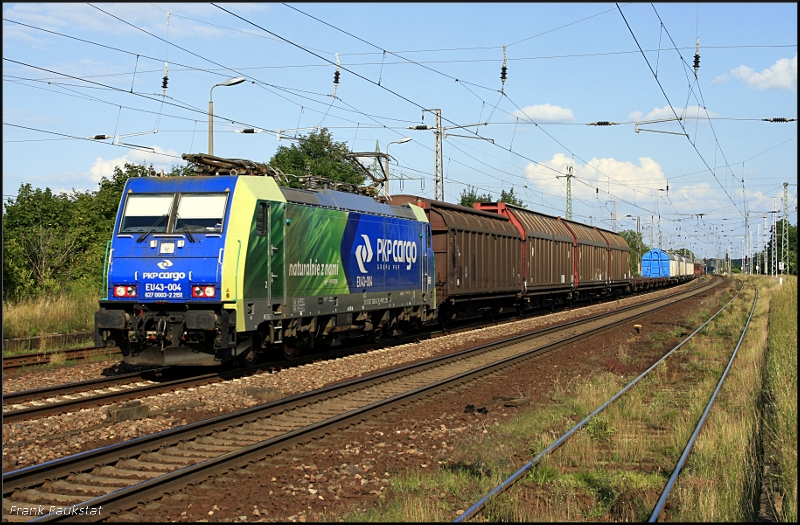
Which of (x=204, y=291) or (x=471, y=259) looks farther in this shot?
(x=471, y=259)

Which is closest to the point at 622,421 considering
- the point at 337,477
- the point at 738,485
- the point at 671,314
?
→ the point at 738,485

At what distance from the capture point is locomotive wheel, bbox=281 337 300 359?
49.3 ft

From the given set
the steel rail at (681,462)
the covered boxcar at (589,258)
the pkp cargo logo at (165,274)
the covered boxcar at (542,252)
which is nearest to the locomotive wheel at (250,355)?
the pkp cargo logo at (165,274)

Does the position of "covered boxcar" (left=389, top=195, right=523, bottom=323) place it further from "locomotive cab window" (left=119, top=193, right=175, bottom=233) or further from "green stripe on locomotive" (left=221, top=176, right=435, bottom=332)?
"locomotive cab window" (left=119, top=193, right=175, bottom=233)

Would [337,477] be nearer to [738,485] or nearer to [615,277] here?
[738,485]

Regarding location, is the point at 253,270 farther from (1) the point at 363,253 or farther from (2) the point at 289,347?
(1) the point at 363,253

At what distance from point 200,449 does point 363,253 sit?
8878 millimetres

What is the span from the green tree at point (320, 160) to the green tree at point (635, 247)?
25.8 m

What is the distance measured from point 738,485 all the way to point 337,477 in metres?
3.97

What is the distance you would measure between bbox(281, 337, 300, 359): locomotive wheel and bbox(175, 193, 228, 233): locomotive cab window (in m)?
3.34

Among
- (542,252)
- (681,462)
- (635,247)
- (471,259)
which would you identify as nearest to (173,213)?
(681,462)

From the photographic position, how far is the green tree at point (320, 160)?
45594 millimetres

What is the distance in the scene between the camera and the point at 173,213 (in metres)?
12.8

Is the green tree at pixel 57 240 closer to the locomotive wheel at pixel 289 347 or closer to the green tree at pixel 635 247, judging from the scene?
the locomotive wheel at pixel 289 347
